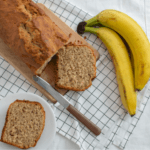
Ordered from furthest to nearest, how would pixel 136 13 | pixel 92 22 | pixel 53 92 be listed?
pixel 136 13
pixel 92 22
pixel 53 92

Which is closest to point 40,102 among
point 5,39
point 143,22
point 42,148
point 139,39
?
point 42,148

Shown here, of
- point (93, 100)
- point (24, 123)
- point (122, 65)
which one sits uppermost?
point (122, 65)

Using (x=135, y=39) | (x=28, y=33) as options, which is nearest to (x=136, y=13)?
(x=135, y=39)

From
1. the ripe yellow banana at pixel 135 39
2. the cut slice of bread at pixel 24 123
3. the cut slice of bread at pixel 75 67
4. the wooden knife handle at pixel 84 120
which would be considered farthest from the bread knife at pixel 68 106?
the ripe yellow banana at pixel 135 39

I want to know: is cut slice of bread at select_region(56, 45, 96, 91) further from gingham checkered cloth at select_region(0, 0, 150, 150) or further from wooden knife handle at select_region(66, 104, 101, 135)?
wooden knife handle at select_region(66, 104, 101, 135)

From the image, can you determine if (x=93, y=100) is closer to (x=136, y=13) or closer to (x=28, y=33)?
(x=28, y=33)

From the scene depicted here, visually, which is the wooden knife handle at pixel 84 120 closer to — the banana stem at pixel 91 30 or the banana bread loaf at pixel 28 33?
the banana bread loaf at pixel 28 33
